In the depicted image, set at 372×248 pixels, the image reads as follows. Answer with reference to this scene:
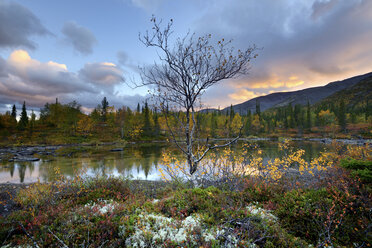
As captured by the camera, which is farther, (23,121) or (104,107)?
(104,107)

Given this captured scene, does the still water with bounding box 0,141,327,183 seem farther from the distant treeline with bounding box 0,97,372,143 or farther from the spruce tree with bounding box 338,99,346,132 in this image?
the spruce tree with bounding box 338,99,346,132

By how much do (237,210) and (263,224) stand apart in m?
0.68

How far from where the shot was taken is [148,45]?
23.9 ft

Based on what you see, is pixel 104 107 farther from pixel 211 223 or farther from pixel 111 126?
pixel 211 223

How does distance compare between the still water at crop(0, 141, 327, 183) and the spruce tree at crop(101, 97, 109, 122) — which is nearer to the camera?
the still water at crop(0, 141, 327, 183)

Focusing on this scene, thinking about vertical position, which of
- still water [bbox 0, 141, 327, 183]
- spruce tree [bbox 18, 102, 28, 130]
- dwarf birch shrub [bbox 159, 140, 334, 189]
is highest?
spruce tree [bbox 18, 102, 28, 130]

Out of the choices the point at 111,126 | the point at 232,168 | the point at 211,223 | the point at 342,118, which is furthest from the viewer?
the point at 111,126

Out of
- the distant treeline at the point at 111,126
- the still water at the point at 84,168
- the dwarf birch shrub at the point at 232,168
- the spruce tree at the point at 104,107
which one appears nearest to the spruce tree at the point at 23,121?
the distant treeline at the point at 111,126

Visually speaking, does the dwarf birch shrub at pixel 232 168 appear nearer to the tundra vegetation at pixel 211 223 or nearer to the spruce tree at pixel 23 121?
the tundra vegetation at pixel 211 223

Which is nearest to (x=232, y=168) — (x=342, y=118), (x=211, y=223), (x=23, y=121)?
(x=211, y=223)

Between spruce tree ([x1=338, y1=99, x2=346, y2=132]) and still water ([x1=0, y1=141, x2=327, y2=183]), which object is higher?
spruce tree ([x1=338, y1=99, x2=346, y2=132])

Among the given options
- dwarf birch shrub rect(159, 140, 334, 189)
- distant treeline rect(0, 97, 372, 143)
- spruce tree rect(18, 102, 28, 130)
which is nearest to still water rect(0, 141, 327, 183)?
dwarf birch shrub rect(159, 140, 334, 189)

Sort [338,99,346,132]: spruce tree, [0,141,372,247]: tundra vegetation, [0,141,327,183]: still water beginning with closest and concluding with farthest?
[0,141,372,247]: tundra vegetation
[0,141,327,183]: still water
[338,99,346,132]: spruce tree

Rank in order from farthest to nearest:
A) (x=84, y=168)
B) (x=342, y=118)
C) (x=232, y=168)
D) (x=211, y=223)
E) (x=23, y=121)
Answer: (x=342, y=118)
(x=23, y=121)
(x=84, y=168)
(x=232, y=168)
(x=211, y=223)
